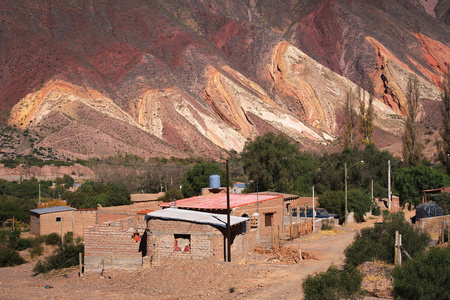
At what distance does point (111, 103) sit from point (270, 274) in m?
71.6

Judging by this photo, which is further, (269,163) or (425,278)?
(269,163)

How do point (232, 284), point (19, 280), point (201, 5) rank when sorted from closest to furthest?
point (232, 284) → point (19, 280) → point (201, 5)

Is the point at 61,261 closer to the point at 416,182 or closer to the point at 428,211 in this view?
the point at 428,211

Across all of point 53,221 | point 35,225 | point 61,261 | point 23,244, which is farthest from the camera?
point 35,225

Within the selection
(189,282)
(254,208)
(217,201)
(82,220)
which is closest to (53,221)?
(82,220)

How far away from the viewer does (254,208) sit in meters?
31.4

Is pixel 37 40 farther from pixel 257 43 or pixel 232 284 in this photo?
pixel 232 284

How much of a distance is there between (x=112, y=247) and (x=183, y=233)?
11.1 feet

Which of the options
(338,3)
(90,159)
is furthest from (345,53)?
(90,159)

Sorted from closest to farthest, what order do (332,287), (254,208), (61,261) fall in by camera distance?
(332,287)
(61,261)
(254,208)

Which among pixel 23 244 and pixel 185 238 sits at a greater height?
pixel 185 238

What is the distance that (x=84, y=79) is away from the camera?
9156cm

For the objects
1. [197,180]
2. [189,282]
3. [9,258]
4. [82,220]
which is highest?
[197,180]

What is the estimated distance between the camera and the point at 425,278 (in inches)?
591
